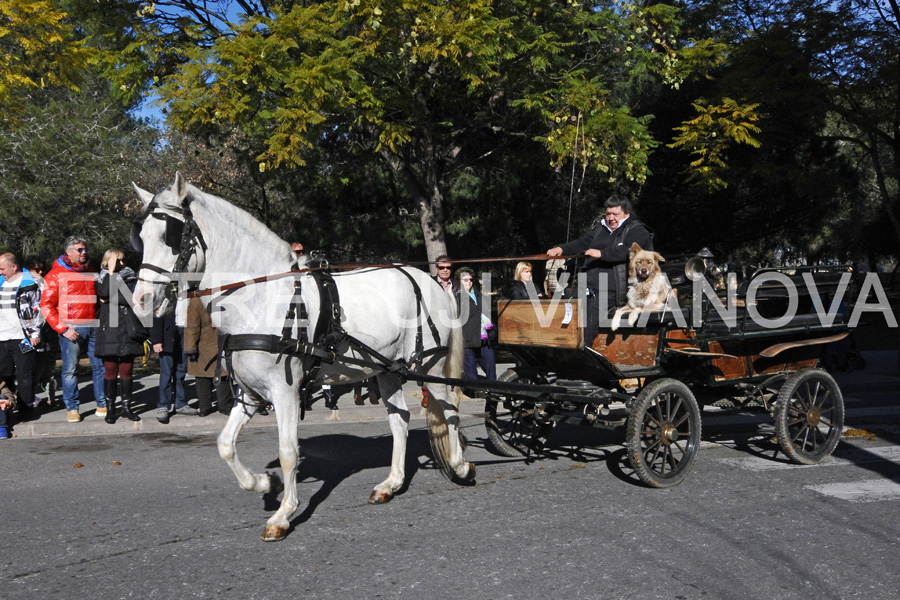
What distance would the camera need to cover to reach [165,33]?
556 inches

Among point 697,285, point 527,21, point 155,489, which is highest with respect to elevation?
point 527,21

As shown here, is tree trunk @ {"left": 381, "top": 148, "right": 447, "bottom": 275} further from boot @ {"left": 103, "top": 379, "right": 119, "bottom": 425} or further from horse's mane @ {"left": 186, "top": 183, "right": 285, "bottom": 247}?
horse's mane @ {"left": 186, "top": 183, "right": 285, "bottom": 247}

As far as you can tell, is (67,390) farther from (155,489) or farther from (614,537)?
(614,537)

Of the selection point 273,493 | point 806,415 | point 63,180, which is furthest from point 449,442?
point 63,180

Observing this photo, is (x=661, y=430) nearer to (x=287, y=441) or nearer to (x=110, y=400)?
(x=287, y=441)

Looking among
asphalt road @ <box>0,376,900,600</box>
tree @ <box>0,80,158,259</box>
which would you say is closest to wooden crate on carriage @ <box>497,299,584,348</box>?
asphalt road @ <box>0,376,900,600</box>

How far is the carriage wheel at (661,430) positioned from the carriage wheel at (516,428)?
3.83 feet

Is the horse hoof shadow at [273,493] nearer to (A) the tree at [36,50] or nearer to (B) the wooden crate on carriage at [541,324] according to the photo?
(B) the wooden crate on carriage at [541,324]

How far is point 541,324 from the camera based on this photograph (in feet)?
21.6

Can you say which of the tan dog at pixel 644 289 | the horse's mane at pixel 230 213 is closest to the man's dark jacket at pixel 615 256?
the tan dog at pixel 644 289

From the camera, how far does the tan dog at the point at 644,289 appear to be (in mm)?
6285

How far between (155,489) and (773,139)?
1422 cm

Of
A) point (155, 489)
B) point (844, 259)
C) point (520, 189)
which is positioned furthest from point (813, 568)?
point (844, 259)

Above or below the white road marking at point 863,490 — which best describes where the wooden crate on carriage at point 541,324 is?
above
